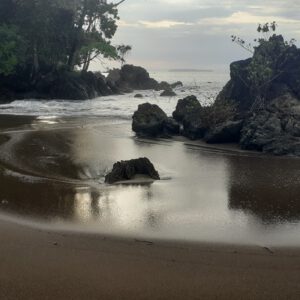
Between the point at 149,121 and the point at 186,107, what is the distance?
1.61 metres

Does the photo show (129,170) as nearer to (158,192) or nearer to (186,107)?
(158,192)

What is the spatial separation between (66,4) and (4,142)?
86.7 feet

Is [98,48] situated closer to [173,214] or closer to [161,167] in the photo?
[161,167]

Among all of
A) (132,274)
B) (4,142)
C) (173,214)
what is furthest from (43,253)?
(4,142)

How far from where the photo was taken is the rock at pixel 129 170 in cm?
870

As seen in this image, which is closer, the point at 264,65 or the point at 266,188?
the point at 266,188

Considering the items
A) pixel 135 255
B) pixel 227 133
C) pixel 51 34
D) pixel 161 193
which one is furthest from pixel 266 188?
pixel 51 34

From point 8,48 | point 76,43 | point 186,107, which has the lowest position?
point 186,107

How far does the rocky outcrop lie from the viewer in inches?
608

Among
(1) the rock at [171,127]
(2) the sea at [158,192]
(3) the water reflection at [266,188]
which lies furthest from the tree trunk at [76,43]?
(3) the water reflection at [266,188]

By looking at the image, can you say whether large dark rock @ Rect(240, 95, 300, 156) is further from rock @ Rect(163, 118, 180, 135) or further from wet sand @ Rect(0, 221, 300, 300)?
wet sand @ Rect(0, 221, 300, 300)

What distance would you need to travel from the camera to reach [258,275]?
482cm

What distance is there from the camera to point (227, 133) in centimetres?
1421

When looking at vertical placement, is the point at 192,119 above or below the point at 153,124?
above
